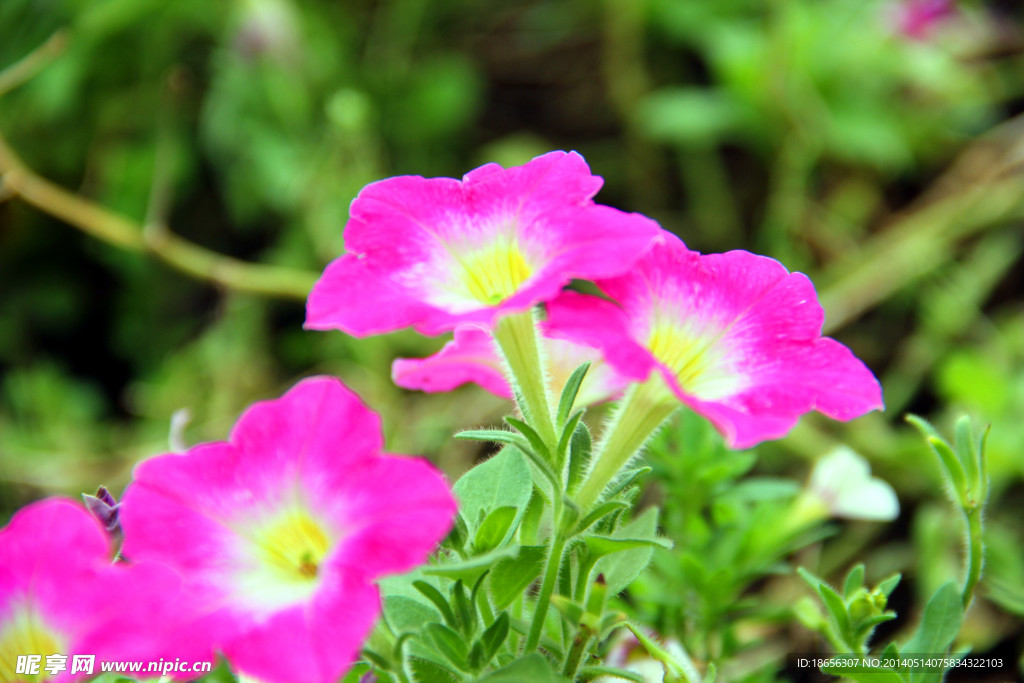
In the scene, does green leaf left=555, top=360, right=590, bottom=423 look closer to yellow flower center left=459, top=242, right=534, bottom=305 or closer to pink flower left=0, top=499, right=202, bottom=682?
yellow flower center left=459, top=242, right=534, bottom=305

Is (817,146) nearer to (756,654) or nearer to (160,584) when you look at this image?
(756,654)

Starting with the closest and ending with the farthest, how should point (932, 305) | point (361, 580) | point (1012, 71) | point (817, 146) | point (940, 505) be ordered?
point (361, 580)
point (940, 505)
point (932, 305)
point (817, 146)
point (1012, 71)

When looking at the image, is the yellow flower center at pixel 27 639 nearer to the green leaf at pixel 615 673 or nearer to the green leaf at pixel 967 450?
the green leaf at pixel 615 673

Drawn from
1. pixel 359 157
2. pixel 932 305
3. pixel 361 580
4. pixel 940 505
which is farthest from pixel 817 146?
pixel 361 580

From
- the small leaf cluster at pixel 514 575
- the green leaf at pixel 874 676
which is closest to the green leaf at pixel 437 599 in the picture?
Result: the small leaf cluster at pixel 514 575

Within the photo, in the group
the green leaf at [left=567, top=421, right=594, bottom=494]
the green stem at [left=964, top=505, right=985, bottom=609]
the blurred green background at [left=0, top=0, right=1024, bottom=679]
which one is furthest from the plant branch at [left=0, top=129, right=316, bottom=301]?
the green stem at [left=964, top=505, right=985, bottom=609]
